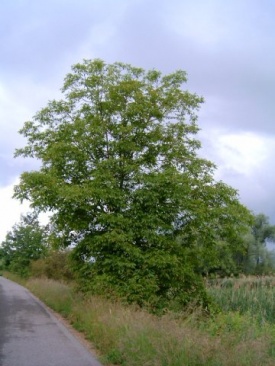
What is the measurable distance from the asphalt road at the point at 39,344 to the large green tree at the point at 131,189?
279 centimetres

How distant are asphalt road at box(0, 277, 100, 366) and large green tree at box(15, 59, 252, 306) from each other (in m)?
2.79

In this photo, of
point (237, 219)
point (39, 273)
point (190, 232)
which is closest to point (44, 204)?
point (190, 232)

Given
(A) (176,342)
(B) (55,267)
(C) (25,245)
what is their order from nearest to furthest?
(A) (176,342) → (B) (55,267) → (C) (25,245)

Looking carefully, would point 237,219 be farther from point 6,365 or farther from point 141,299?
point 6,365

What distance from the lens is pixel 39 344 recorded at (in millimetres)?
11812

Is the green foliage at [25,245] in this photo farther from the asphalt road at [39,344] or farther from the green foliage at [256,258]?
the asphalt road at [39,344]

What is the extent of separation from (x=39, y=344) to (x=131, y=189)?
8736mm

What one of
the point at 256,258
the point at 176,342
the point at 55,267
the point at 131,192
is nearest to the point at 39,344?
the point at 176,342

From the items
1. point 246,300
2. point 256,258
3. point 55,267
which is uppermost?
point 256,258

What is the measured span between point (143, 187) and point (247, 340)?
36.4ft

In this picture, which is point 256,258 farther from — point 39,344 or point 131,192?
point 39,344

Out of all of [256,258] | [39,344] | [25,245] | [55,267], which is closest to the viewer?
[39,344]

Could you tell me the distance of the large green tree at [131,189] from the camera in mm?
17953

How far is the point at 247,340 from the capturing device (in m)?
8.09
